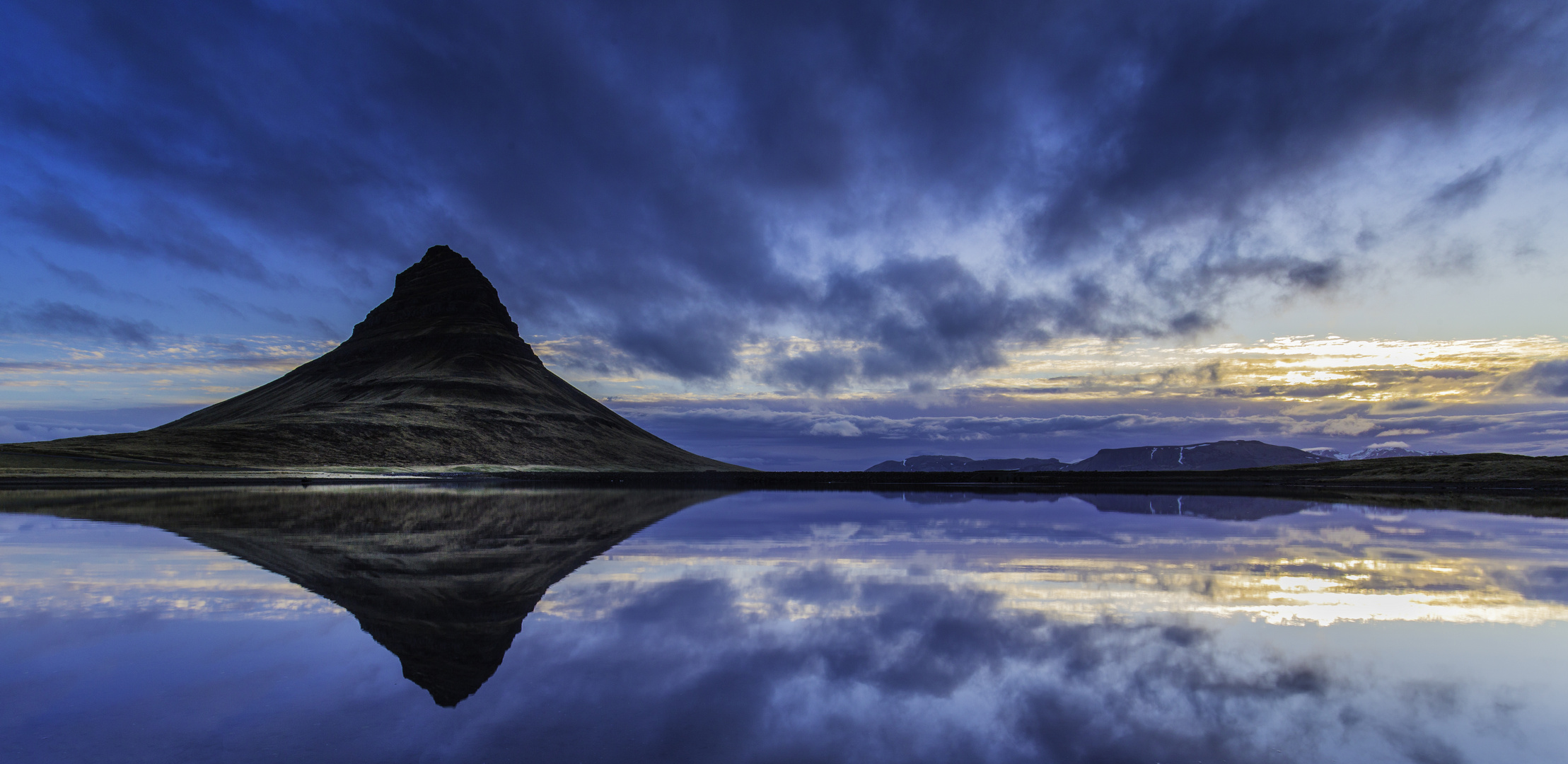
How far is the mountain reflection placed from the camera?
10.0 meters

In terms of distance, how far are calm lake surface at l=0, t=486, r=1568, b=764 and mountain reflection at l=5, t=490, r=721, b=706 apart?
0.38ft

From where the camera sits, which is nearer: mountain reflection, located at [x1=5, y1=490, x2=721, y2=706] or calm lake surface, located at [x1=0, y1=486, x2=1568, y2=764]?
calm lake surface, located at [x1=0, y1=486, x2=1568, y2=764]

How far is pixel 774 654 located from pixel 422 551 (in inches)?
569

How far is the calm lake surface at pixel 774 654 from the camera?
6.73 meters

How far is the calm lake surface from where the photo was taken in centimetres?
673

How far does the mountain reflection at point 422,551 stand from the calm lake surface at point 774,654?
12 centimetres

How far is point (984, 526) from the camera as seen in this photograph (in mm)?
30250

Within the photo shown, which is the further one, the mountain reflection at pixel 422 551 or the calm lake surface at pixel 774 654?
the mountain reflection at pixel 422 551

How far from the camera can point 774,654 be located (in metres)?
9.70

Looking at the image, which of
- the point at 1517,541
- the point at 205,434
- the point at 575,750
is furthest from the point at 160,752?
the point at 205,434

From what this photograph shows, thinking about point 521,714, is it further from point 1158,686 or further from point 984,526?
point 984,526

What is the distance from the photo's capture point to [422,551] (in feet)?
64.5

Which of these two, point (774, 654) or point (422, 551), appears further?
point (422, 551)

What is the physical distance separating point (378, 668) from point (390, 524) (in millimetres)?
22565
